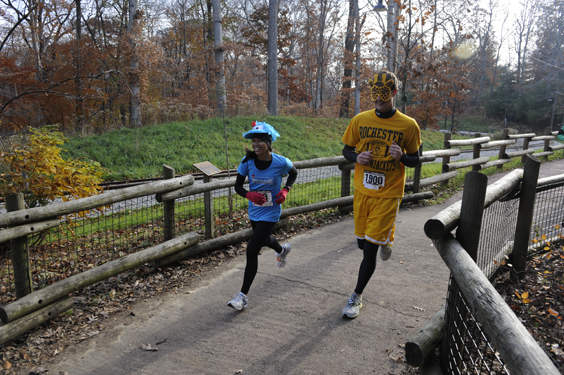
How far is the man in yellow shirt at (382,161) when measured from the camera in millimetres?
3789

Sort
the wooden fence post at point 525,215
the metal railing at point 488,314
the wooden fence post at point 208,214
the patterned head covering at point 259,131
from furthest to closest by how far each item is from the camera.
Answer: the wooden fence post at point 208,214
the wooden fence post at point 525,215
the patterned head covering at point 259,131
the metal railing at point 488,314

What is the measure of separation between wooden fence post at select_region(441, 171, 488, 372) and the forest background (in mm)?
5545

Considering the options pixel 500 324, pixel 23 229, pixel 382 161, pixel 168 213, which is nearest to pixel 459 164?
pixel 382 161

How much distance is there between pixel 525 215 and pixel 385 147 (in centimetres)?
205

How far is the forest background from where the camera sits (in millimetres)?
13648

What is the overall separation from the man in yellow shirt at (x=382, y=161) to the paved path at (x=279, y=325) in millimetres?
462

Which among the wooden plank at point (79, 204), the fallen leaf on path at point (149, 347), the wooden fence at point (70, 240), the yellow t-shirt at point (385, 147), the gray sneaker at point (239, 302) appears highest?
the yellow t-shirt at point (385, 147)

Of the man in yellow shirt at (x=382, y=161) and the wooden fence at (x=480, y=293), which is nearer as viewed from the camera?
the wooden fence at (x=480, y=293)

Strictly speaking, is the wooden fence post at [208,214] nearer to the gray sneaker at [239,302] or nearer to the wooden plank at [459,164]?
the gray sneaker at [239,302]

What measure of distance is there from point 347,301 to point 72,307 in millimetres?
2974

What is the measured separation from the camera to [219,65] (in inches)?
760

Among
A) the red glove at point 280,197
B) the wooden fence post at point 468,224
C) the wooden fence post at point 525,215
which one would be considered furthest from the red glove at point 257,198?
the wooden fence post at point 525,215

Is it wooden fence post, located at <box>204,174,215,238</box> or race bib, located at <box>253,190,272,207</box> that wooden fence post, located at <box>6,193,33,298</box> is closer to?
race bib, located at <box>253,190,272,207</box>

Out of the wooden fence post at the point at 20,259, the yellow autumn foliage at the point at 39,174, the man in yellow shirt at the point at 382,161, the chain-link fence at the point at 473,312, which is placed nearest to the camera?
the chain-link fence at the point at 473,312
